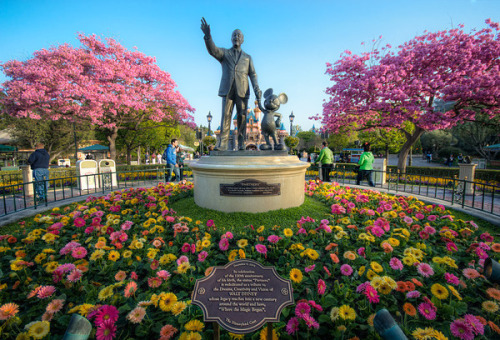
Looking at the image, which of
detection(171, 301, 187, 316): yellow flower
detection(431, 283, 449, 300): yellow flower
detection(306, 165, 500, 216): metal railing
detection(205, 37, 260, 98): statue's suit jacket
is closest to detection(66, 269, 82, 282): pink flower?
detection(171, 301, 187, 316): yellow flower

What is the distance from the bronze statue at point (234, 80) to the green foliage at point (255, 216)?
1.71 meters

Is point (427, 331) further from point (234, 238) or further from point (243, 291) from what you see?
point (234, 238)

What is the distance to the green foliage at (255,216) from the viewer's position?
420 centimetres

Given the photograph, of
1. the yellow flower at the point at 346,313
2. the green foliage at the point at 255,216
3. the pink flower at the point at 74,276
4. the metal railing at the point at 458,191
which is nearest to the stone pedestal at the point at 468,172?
the metal railing at the point at 458,191

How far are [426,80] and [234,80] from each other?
1072 cm

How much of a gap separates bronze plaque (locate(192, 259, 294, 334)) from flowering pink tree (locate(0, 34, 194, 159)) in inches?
639

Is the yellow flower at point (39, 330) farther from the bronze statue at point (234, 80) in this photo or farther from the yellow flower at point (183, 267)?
the bronze statue at point (234, 80)

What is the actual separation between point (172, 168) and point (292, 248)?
8281 mm

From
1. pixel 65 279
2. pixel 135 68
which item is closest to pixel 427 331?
pixel 65 279

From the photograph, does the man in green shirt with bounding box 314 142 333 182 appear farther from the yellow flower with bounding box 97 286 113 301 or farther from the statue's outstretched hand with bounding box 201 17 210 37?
the yellow flower with bounding box 97 286 113 301

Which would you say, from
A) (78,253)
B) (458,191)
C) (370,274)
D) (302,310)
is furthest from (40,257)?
(458,191)

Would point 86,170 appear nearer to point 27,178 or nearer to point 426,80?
point 27,178

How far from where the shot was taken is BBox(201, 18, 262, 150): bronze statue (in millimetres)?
5480

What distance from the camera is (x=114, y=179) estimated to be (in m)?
10.9
